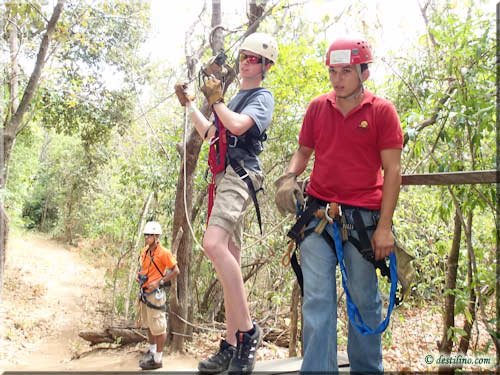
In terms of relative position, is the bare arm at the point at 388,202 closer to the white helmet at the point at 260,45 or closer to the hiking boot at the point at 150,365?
the white helmet at the point at 260,45

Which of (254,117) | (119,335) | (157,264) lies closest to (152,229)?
(157,264)

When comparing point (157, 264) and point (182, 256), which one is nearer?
point (157, 264)

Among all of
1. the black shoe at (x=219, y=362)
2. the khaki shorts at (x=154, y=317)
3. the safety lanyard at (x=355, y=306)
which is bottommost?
the khaki shorts at (x=154, y=317)

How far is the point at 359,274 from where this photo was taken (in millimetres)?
2395

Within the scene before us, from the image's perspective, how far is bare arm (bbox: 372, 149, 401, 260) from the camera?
2.32m

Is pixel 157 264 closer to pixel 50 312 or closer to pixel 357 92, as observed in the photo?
pixel 357 92

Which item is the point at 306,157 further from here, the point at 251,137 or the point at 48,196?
the point at 48,196

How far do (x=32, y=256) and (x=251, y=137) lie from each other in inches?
773

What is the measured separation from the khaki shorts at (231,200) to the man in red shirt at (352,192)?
0.34 m

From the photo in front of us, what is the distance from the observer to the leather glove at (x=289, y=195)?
8.29ft

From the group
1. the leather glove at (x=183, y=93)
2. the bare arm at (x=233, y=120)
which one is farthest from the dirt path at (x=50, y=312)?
the bare arm at (x=233, y=120)

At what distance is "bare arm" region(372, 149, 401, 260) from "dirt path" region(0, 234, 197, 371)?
14.3 feet

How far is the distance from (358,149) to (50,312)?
14.3 metres

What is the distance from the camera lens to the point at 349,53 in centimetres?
235
